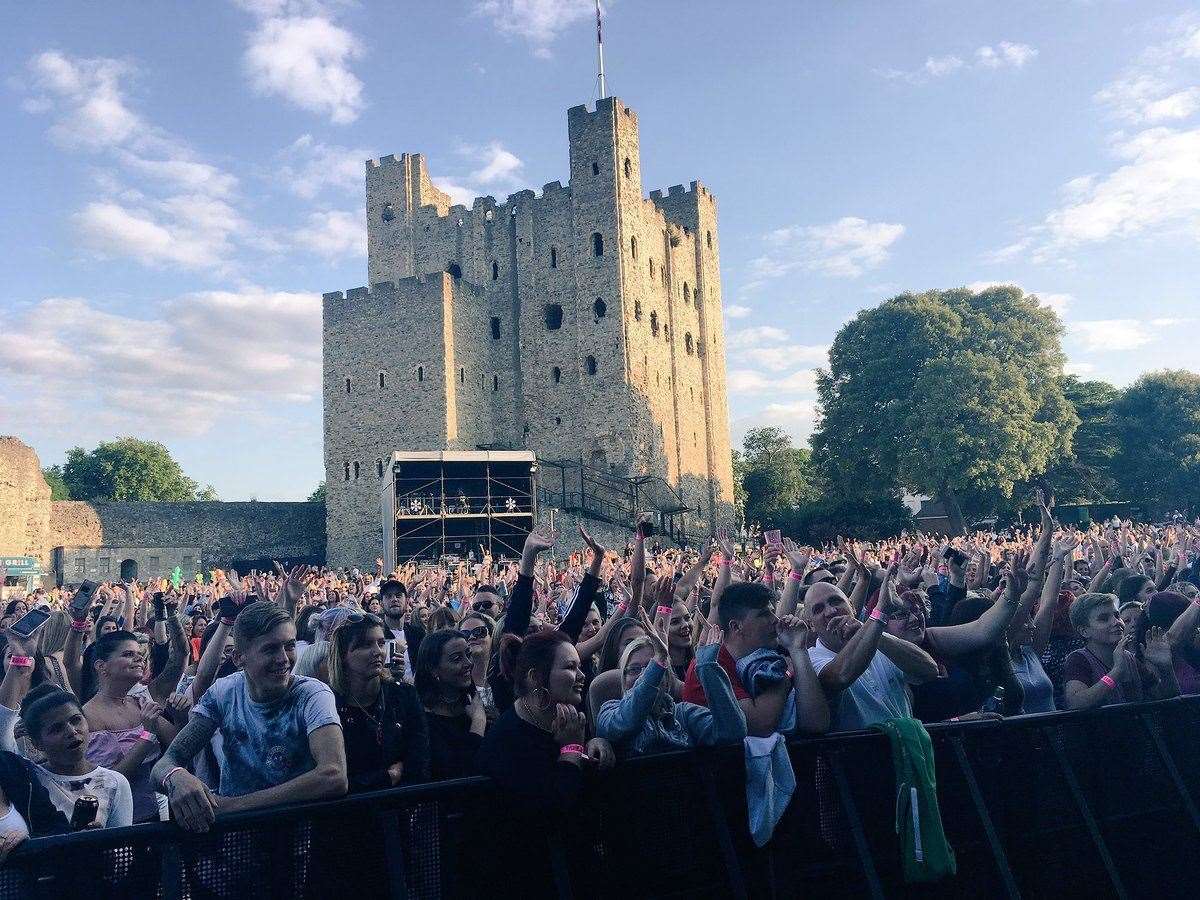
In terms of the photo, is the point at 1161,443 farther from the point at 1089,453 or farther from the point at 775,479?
the point at 775,479

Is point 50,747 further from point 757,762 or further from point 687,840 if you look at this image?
point 757,762

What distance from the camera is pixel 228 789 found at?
10.8 ft

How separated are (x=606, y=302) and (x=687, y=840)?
38091mm

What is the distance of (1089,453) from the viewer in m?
41.7

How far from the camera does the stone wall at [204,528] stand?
3931 centimetres

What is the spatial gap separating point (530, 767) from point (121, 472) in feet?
223

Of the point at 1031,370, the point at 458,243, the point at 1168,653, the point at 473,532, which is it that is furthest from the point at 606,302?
the point at 1168,653

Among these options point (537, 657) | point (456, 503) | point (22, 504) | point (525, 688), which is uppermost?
point (22, 504)

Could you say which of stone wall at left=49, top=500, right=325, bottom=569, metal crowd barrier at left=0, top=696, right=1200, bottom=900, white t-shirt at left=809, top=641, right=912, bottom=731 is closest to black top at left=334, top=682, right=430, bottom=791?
metal crowd barrier at left=0, top=696, right=1200, bottom=900

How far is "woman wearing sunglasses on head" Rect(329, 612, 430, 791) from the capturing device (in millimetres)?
3570

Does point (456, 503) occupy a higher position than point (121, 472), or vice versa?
point (121, 472)

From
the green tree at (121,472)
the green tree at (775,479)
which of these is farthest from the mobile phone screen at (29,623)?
the green tree at (121,472)

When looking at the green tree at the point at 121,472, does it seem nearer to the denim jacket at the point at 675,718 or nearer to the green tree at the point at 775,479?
the green tree at the point at 775,479

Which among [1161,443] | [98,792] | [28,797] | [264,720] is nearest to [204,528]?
[98,792]
